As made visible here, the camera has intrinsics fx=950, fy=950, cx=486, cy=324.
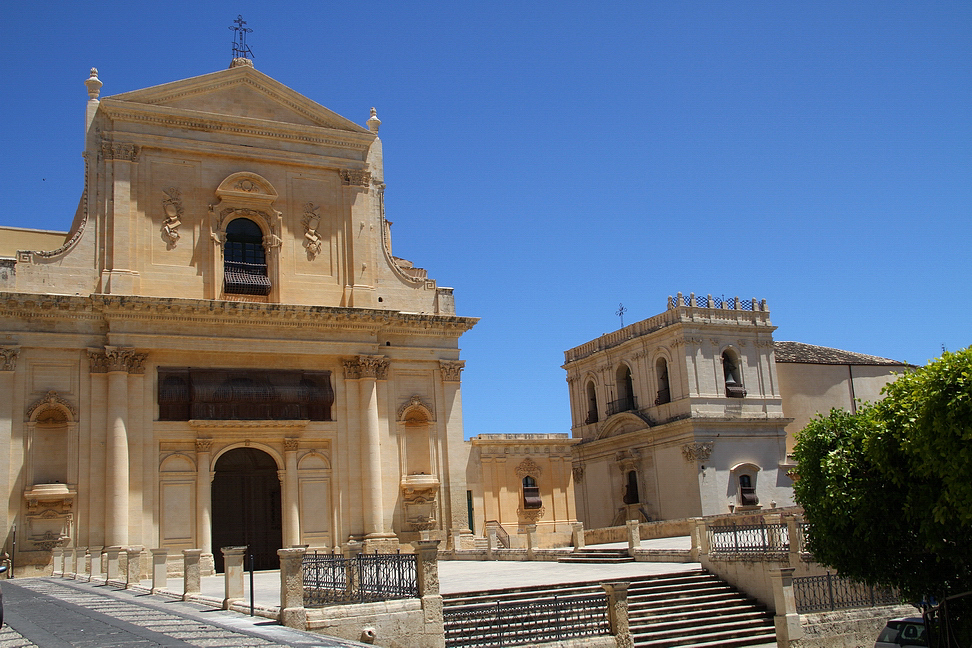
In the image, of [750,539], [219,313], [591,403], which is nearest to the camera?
[750,539]

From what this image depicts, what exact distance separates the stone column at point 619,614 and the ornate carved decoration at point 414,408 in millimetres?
14842

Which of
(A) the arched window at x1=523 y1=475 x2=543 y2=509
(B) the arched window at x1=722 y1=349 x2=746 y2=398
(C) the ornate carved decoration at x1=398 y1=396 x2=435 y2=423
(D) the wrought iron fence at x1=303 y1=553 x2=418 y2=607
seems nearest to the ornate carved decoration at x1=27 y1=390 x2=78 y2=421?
(C) the ornate carved decoration at x1=398 y1=396 x2=435 y2=423

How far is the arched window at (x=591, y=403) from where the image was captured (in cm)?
4795

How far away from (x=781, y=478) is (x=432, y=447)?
18.7m

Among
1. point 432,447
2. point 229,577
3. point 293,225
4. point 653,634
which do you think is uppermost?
point 293,225

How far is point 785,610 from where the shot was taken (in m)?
17.4

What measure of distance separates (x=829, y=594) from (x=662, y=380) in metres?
25.0

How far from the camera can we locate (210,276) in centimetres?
2888

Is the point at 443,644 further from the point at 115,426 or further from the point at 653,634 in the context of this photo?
the point at 115,426

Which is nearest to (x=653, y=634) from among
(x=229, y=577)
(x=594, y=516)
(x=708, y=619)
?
(x=708, y=619)

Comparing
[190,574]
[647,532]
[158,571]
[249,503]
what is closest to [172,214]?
[249,503]

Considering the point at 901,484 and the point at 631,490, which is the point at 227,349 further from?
the point at 631,490

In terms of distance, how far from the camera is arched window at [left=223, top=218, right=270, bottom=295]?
95.6 ft

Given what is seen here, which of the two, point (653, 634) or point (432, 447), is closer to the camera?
point (653, 634)
